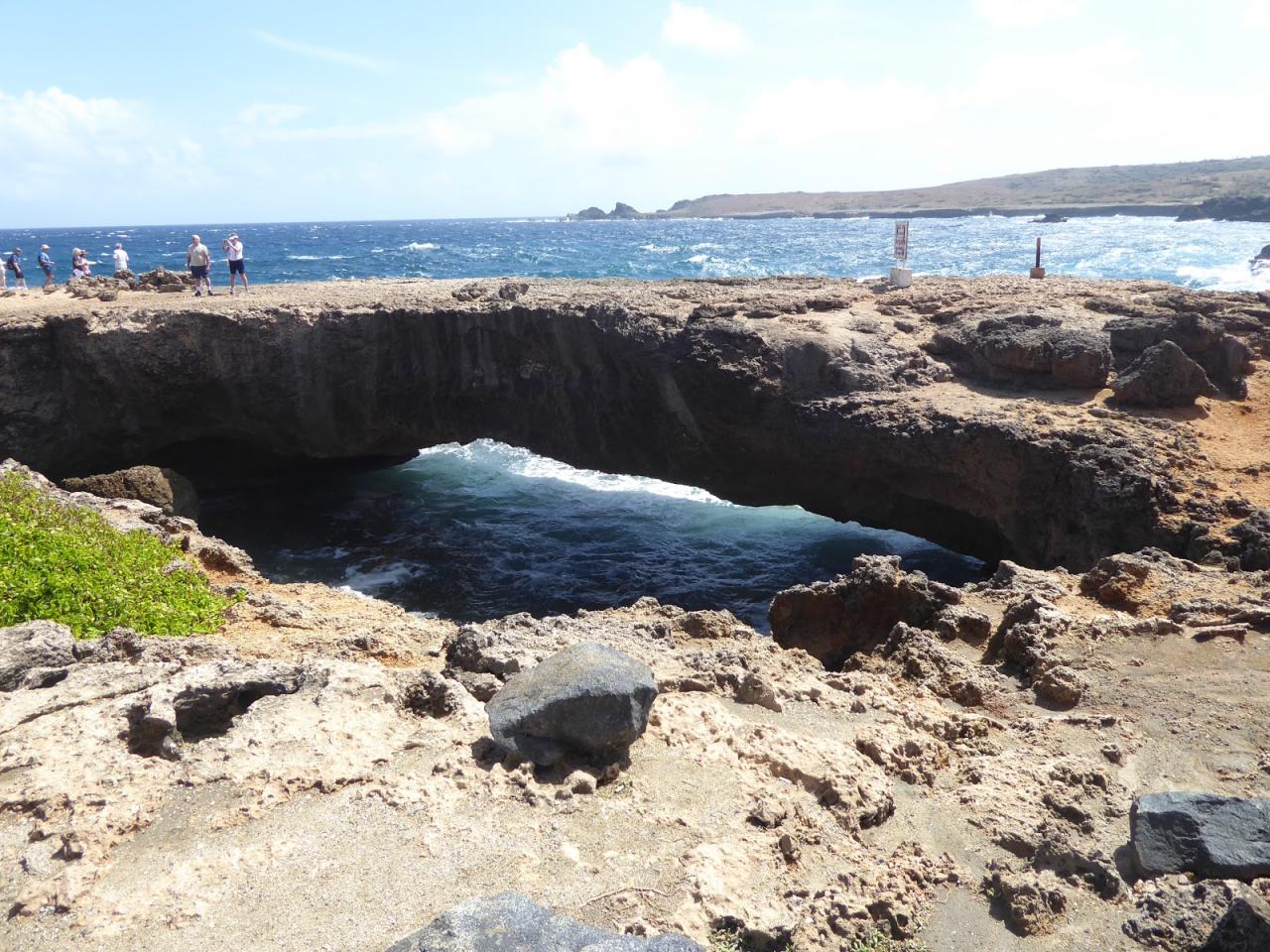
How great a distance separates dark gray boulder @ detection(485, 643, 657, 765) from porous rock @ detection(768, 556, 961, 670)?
14.8 feet

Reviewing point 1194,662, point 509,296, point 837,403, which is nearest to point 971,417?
point 837,403

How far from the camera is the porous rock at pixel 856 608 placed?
30.3 feet

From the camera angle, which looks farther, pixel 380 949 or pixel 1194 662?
pixel 1194 662

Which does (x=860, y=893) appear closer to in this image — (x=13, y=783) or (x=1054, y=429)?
(x=13, y=783)

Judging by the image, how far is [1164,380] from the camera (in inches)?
503

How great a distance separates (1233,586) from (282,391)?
15.7 metres

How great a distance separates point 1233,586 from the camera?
8602 mm

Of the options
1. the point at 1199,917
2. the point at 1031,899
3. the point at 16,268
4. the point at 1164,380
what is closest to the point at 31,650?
the point at 1031,899

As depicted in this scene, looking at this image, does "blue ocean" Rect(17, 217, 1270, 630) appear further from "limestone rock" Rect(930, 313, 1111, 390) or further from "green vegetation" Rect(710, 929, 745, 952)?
"green vegetation" Rect(710, 929, 745, 952)

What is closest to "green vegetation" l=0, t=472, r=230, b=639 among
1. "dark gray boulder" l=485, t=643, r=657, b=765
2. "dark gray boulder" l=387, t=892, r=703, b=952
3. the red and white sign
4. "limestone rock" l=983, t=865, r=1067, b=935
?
"dark gray boulder" l=485, t=643, r=657, b=765

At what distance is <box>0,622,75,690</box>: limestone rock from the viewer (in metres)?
6.08

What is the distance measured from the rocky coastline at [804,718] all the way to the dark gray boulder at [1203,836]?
0.02 meters

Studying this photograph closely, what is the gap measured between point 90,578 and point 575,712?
5.61 meters

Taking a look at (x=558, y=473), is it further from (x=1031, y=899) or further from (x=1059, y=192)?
(x=1059, y=192)
